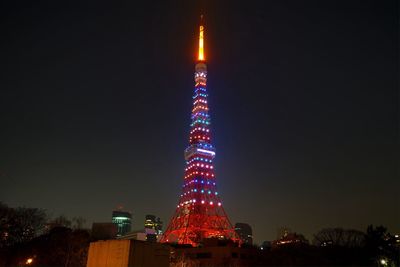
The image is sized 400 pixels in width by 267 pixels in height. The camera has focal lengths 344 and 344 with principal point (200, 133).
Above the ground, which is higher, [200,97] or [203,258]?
[200,97]

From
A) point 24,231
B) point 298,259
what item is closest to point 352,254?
point 298,259

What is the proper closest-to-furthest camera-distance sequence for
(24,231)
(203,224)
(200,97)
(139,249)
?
(139,249) < (24,231) < (203,224) < (200,97)

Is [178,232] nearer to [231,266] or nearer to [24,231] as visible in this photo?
[231,266]

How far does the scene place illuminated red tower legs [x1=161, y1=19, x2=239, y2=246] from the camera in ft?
216

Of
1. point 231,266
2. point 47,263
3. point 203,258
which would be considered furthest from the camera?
point 203,258

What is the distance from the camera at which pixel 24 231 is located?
122ft

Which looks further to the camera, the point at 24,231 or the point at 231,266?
the point at 231,266

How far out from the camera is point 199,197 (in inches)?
2731

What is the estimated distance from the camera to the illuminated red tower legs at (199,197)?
65.9m

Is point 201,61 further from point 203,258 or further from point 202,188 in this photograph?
point 203,258

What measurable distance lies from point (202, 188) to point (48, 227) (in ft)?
113

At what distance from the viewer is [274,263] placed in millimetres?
45406

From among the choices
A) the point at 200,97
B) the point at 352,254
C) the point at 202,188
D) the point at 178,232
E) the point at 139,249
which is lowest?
the point at 139,249

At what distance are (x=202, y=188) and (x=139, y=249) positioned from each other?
66.3m
